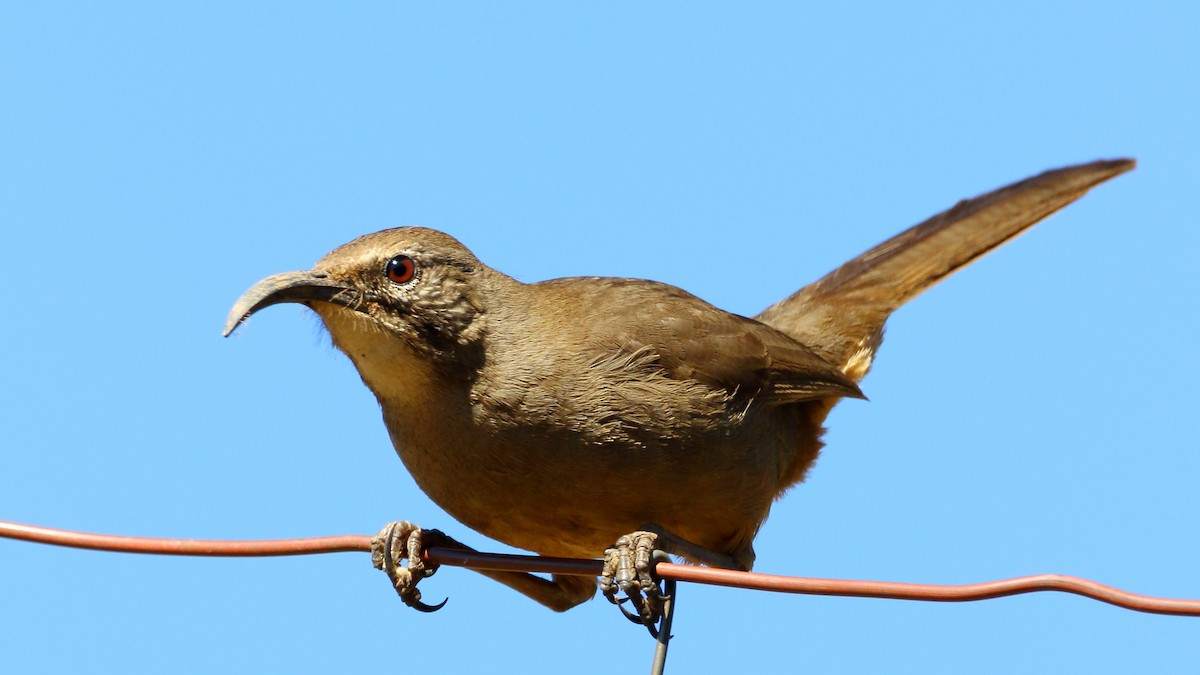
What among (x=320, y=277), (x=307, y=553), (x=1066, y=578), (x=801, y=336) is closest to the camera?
(x=1066, y=578)

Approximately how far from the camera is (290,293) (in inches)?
228

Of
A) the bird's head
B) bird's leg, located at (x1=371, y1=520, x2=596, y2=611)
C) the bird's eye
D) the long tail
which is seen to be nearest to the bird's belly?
bird's leg, located at (x1=371, y1=520, x2=596, y2=611)

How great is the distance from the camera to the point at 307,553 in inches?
190

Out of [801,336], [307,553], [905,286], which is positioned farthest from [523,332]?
[905,286]

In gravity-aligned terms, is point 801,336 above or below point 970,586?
above

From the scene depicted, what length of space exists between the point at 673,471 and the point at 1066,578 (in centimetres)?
246

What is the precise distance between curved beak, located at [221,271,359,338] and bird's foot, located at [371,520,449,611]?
3.19ft

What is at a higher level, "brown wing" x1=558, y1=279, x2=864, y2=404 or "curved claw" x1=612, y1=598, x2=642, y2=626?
"brown wing" x1=558, y1=279, x2=864, y2=404

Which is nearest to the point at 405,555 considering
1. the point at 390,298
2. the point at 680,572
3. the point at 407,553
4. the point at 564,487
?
the point at 407,553

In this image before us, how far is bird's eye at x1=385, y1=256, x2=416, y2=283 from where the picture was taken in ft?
19.7

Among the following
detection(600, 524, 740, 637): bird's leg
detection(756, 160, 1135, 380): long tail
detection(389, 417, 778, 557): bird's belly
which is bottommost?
detection(600, 524, 740, 637): bird's leg

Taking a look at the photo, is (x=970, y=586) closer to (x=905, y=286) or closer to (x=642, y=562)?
(x=642, y=562)

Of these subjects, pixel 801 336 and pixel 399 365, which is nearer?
pixel 399 365

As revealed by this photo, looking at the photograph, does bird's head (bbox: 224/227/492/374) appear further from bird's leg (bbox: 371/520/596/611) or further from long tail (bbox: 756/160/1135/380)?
long tail (bbox: 756/160/1135/380)
